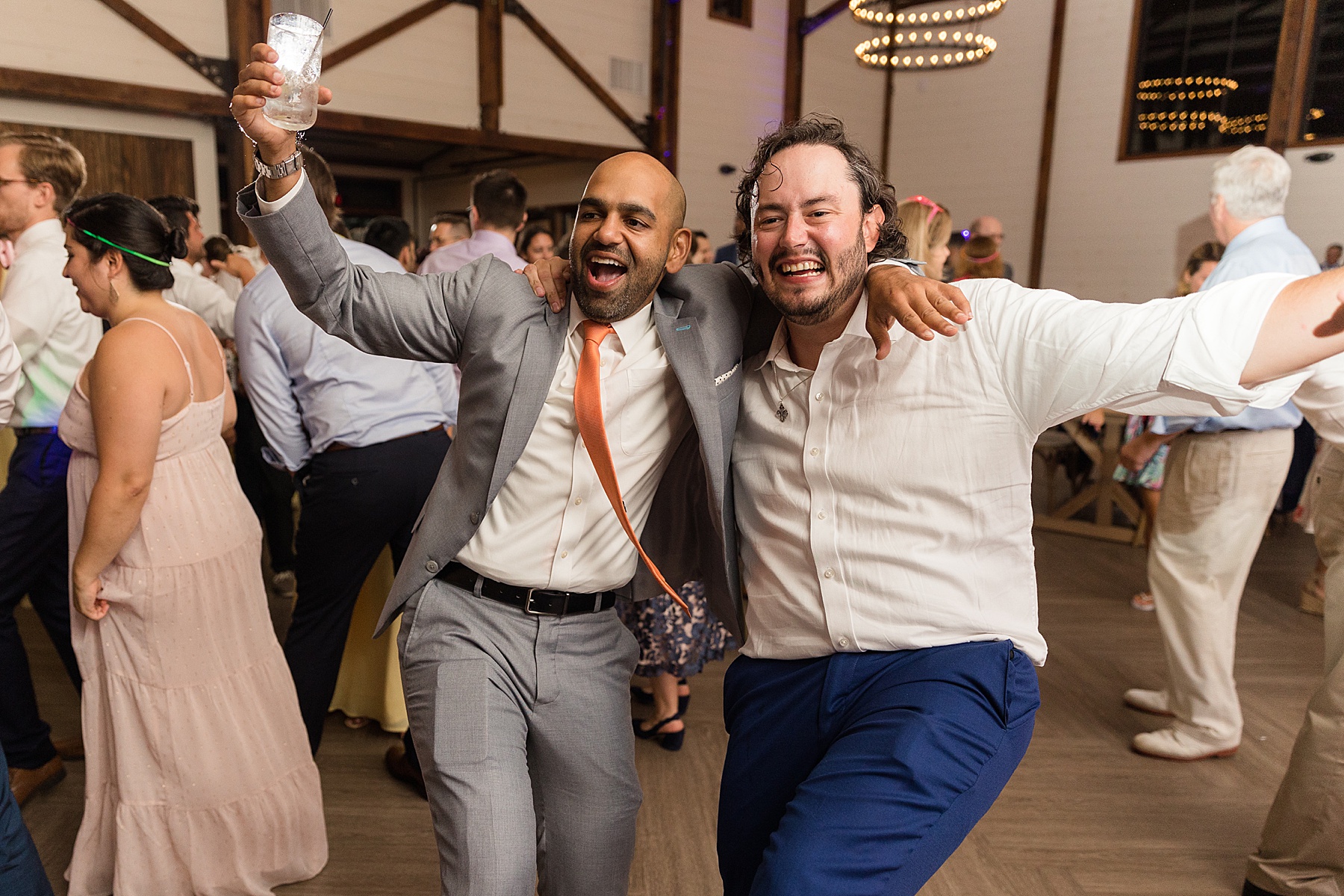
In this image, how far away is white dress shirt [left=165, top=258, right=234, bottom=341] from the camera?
4.28 meters

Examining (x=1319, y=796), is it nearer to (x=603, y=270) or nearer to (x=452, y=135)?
Result: (x=603, y=270)

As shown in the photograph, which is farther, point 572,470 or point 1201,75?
point 1201,75

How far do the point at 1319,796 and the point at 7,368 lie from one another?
300 centimetres

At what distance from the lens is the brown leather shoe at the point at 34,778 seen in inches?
103

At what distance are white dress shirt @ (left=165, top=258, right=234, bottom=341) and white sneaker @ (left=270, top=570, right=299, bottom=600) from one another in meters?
1.20

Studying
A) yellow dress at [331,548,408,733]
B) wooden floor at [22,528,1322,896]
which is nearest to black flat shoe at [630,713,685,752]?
wooden floor at [22,528,1322,896]

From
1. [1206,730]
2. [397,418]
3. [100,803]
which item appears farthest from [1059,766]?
[100,803]

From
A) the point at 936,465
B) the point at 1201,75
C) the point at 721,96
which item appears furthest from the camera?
the point at 721,96

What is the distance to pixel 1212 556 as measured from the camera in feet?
9.73

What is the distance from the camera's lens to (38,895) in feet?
5.38

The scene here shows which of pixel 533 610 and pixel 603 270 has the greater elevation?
pixel 603 270

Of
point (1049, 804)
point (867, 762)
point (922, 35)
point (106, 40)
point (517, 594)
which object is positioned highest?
point (922, 35)

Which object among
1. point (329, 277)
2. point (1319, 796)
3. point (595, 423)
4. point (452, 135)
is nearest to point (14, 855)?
point (329, 277)

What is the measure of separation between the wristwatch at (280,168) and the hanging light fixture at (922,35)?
5869mm
